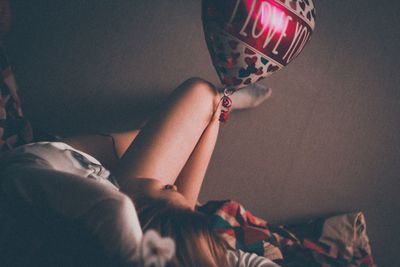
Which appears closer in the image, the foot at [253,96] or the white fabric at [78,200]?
the white fabric at [78,200]

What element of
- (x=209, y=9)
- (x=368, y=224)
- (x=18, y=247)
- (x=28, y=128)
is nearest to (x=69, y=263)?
(x=18, y=247)

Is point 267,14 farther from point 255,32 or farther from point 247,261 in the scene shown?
point 247,261

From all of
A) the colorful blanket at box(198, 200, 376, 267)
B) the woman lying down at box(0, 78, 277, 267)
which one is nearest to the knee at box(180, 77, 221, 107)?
the woman lying down at box(0, 78, 277, 267)

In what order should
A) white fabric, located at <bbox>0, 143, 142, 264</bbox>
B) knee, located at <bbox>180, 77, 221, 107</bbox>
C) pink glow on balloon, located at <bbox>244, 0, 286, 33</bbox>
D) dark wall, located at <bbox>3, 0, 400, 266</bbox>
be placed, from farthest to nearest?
dark wall, located at <bbox>3, 0, 400, 266</bbox> < knee, located at <bbox>180, 77, 221, 107</bbox> < pink glow on balloon, located at <bbox>244, 0, 286, 33</bbox> < white fabric, located at <bbox>0, 143, 142, 264</bbox>

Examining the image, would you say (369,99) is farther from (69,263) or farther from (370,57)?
(69,263)

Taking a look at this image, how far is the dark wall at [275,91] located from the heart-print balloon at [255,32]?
450mm

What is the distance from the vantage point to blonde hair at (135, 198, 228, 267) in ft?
1.53

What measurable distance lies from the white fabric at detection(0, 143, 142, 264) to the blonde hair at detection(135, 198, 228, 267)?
6 centimetres

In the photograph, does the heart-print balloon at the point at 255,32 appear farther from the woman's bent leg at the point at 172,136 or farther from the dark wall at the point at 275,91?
the dark wall at the point at 275,91

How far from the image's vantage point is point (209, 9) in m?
0.72

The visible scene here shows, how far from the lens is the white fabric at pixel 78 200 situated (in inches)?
16.5

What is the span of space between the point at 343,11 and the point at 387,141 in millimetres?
489

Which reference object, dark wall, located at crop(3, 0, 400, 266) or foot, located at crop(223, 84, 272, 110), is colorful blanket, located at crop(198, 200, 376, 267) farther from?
foot, located at crop(223, 84, 272, 110)

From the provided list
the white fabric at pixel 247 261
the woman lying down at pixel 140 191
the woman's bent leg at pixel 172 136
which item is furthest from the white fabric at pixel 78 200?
the white fabric at pixel 247 261
